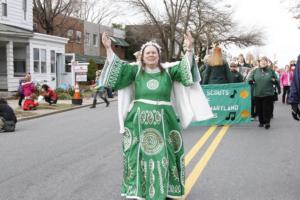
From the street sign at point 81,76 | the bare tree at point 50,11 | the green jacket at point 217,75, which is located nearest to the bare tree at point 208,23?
the bare tree at point 50,11

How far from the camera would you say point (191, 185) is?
6.98m

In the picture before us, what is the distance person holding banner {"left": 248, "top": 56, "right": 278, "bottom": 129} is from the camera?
520 inches

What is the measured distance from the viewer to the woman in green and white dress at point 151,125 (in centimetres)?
569

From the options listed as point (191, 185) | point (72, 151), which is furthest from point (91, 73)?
point (191, 185)

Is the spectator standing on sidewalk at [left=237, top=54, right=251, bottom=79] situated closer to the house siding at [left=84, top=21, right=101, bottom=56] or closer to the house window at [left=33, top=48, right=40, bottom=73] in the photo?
the house window at [left=33, top=48, right=40, bottom=73]

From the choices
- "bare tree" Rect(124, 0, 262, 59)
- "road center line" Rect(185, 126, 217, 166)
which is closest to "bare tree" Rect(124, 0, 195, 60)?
"bare tree" Rect(124, 0, 262, 59)

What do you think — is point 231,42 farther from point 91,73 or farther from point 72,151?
point 72,151

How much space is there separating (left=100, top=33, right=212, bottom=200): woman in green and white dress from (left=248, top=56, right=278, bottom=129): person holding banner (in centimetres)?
761

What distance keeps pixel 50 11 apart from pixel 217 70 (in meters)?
37.4

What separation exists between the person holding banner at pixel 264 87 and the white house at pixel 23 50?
1861 centimetres

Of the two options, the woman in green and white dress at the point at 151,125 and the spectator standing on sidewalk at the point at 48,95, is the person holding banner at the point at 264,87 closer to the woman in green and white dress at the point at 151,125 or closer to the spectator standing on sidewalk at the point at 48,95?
the woman in green and white dress at the point at 151,125

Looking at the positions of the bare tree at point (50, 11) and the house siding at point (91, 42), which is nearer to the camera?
the bare tree at point (50, 11)

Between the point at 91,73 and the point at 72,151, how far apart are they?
34.3 metres

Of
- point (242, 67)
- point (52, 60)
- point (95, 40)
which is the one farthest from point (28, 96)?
point (95, 40)
